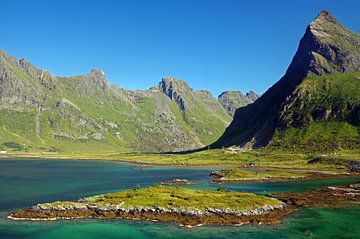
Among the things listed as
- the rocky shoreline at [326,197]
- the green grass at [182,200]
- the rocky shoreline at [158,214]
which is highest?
the green grass at [182,200]

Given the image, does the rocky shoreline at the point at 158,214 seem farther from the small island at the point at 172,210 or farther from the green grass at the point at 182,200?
the green grass at the point at 182,200

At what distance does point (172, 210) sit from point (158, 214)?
3826 mm

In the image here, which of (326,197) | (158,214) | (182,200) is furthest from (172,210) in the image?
(326,197)

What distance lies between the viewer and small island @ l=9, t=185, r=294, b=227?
96.5 m

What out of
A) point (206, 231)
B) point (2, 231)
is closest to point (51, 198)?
point (2, 231)

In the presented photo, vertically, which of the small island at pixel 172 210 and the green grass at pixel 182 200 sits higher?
the green grass at pixel 182 200

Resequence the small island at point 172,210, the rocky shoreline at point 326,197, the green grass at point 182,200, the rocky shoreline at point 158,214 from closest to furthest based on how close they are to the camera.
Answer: the rocky shoreline at point 158,214 < the small island at point 172,210 < the green grass at point 182,200 < the rocky shoreline at point 326,197

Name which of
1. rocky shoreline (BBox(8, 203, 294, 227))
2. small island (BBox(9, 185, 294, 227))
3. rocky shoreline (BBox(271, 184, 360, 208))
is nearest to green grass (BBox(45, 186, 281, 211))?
small island (BBox(9, 185, 294, 227))

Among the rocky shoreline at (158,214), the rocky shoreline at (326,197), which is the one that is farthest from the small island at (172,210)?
the rocky shoreline at (326,197)

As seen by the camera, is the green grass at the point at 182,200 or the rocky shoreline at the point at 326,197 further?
the rocky shoreline at the point at 326,197

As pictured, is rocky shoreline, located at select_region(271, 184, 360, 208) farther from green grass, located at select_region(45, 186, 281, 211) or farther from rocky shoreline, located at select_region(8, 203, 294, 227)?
rocky shoreline, located at select_region(8, 203, 294, 227)

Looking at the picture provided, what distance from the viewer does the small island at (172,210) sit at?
96.5 meters

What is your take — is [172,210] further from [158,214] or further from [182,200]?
[182,200]

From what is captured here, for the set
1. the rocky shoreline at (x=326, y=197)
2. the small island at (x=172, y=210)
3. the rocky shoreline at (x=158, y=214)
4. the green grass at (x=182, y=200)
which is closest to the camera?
the rocky shoreline at (x=158, y=214)
